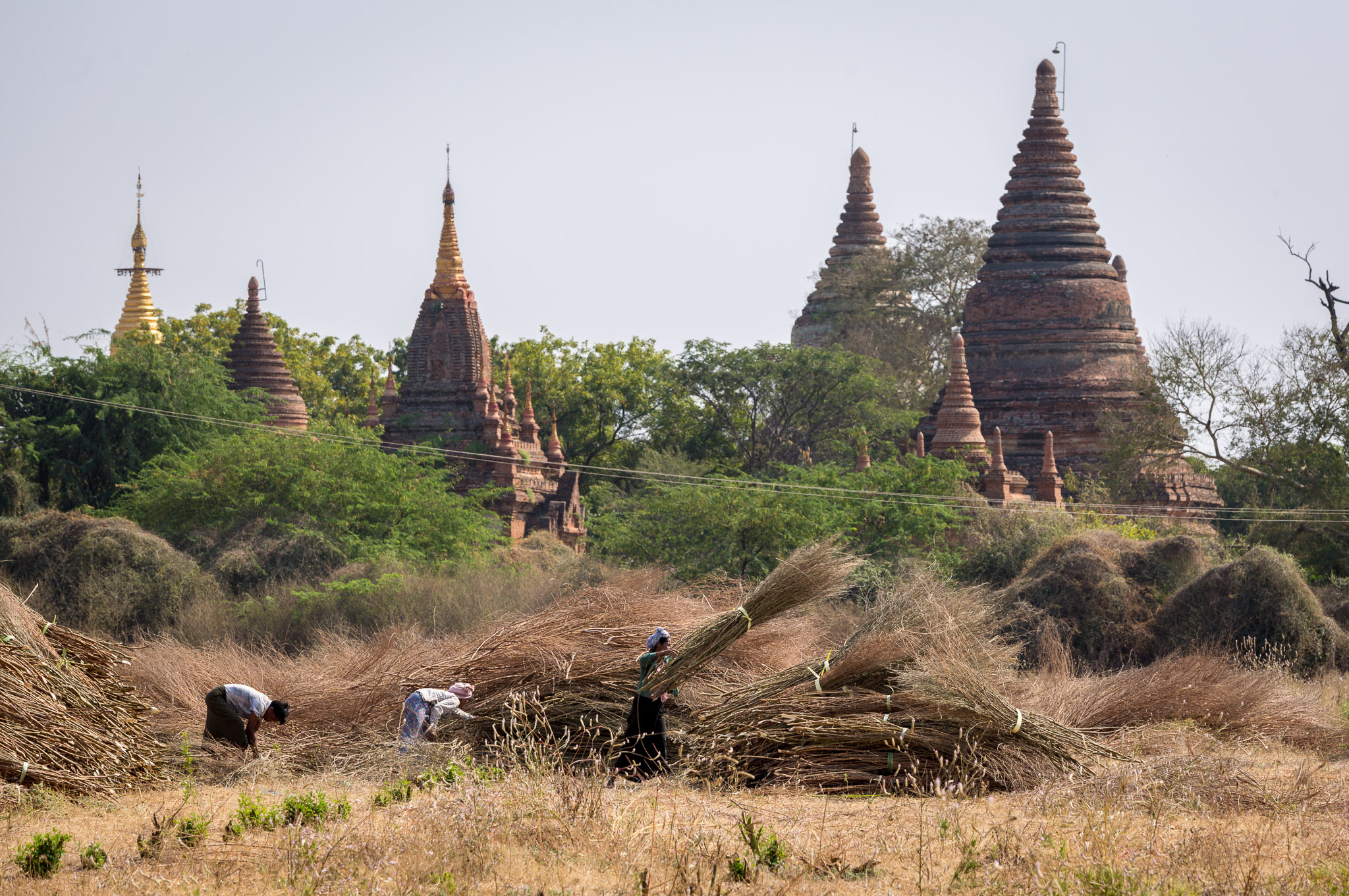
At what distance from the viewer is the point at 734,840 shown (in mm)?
8766

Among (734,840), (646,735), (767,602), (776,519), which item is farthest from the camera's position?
(776,519)

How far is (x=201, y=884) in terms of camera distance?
793 cm

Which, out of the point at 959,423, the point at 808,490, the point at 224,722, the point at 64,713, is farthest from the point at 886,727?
the point at 959,423

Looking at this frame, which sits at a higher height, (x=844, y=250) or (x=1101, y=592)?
(x=844, y=250)

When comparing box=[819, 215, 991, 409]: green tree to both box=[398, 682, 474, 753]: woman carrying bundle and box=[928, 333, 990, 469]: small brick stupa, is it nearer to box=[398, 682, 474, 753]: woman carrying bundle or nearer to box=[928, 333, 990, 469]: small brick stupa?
box=[928, 333, 990, 469]: small brick stupa

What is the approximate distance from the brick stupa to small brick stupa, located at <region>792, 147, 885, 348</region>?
1095 centimetres

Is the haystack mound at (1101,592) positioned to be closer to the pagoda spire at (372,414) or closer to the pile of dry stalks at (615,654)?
the pile of dry stalks at (615,654)

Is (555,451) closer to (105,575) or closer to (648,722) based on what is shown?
(105,575)

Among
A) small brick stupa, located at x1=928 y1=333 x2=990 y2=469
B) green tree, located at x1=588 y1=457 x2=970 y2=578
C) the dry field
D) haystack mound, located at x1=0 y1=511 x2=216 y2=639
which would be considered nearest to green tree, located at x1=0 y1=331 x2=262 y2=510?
haystack mound, located at x1=0 y1=511 x2=216 y2=639

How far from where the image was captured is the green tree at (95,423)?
104 feet

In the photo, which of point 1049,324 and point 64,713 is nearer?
point 64,713

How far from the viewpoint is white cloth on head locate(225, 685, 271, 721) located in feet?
38.9

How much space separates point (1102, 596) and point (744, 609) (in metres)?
11.0

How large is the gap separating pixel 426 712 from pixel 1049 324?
28.7 m
